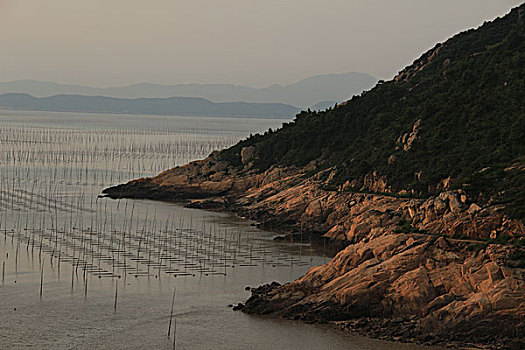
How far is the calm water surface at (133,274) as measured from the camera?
40.0 m

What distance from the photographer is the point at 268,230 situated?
74.2 metres

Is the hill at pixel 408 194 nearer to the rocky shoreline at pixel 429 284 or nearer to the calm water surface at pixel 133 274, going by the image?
the rocky shoreline at pixel 429 284

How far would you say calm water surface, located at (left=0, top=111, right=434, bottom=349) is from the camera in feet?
131

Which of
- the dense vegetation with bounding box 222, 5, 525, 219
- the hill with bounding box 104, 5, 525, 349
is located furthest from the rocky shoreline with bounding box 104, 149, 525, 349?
the dense vegetation with bounding box 222, 5, 525, 219

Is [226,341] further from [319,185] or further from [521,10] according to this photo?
[521,10]

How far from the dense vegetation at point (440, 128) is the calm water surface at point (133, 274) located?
12.6m

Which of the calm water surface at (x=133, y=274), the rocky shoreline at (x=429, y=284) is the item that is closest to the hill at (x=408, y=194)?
the rocky shoreline at (x=429, y=284)

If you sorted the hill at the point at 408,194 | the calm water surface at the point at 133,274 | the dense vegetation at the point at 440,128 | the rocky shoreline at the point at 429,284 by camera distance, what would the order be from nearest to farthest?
the rocky shoreline at the point at 429,284
the calm water surface at the point at 133,274
the hill at the point at 408,194
the dense vegetation at the point at 440,128

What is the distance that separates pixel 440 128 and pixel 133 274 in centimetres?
3268

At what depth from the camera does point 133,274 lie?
53.4 meters

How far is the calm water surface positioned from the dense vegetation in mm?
12624

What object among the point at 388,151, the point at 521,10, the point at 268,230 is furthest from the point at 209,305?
the point at 521,10

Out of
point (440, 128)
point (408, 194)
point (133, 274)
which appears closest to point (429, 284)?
point (133, 274)

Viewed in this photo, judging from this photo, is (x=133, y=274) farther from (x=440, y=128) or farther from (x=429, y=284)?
(x=440, y=128)
